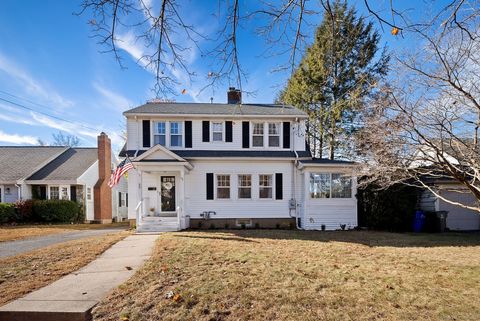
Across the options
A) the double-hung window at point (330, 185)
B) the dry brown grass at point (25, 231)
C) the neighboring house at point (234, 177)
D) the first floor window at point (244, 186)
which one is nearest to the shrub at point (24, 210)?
the dry brown grass at point (25, 231)

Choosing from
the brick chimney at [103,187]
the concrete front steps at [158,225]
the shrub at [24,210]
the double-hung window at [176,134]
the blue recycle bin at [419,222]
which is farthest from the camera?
the brick chimney at [103,187]

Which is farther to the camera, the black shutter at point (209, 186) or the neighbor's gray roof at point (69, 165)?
the neighbor's gray roof at point (69, 165)

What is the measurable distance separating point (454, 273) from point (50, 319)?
7.73 meters

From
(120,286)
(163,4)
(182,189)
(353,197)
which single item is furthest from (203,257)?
(353,197)

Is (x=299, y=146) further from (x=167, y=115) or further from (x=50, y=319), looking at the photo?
(x=50, y=319)

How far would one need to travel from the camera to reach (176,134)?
1462 centimetres

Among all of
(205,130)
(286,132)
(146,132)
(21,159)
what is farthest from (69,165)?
(286,132)

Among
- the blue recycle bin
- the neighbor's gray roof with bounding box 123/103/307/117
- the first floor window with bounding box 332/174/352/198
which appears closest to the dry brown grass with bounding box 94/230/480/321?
the first floor window with bounding box 332/174/352/198

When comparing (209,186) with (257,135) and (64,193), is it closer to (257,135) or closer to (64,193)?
(257,135)

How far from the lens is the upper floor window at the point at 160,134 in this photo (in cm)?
1445

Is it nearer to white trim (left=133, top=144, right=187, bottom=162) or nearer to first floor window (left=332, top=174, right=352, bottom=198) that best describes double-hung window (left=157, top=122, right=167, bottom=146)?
white trim (left=133, top=144, right=187, bottom=162)

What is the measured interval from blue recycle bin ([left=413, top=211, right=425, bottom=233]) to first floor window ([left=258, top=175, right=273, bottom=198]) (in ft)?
24.9

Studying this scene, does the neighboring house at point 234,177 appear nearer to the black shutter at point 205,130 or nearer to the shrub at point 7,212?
the black shutter at point 205,130

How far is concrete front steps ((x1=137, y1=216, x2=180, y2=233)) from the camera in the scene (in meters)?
12.7
